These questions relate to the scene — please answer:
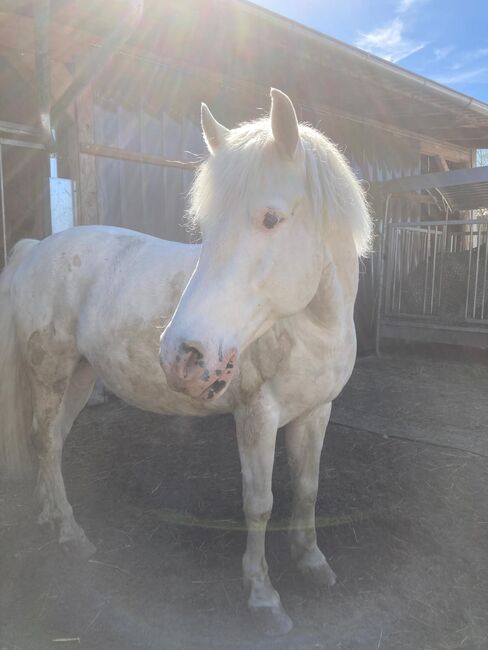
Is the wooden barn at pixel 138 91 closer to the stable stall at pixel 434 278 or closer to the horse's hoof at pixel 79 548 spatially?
the stable stall at pixel 434 278

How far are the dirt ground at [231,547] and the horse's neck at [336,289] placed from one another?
45.7 inches

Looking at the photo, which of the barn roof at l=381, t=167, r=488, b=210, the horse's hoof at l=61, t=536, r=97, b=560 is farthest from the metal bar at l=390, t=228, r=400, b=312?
the horse's hoof at l=61, t=536, r=97, b=560

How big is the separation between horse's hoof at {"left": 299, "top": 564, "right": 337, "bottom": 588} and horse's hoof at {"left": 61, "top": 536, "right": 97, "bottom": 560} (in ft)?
3.44

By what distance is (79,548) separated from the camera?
229cm

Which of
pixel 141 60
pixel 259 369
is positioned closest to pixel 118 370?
pixel 259 369

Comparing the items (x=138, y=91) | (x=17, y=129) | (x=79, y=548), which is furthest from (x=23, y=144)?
(x=79, y=548)

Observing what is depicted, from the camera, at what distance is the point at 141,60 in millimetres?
4637

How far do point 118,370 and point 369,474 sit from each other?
1.79 metres

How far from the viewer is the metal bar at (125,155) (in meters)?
4.30

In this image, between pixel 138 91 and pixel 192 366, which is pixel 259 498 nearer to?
pixel 192 366

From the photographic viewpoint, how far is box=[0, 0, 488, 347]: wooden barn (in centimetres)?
383

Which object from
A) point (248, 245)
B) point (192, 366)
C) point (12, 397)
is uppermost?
point (248, 245)

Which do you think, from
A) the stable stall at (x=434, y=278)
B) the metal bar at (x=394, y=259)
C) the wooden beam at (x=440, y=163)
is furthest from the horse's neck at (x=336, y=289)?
the wooden beam at (x=440, y=163)

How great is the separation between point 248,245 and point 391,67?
490cm
